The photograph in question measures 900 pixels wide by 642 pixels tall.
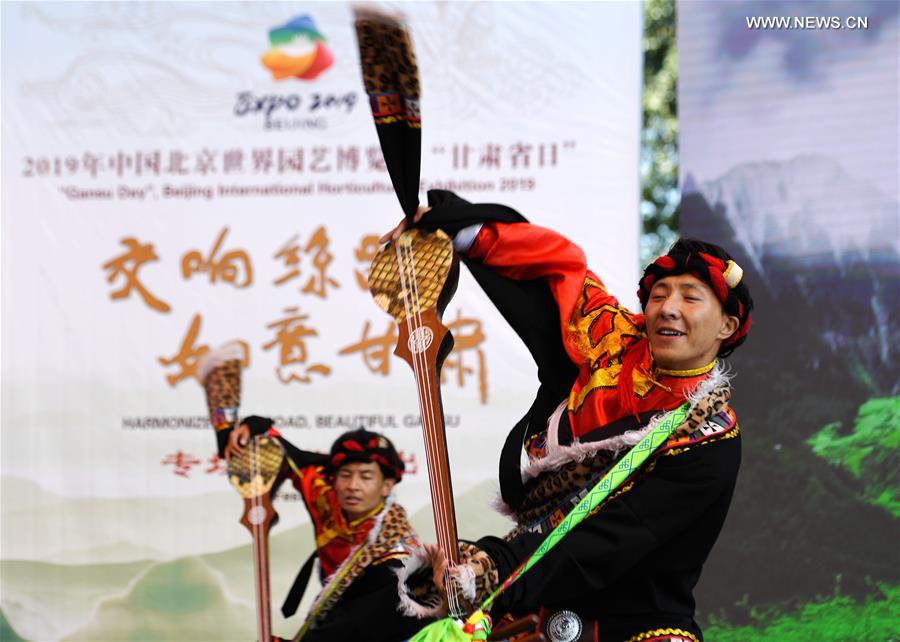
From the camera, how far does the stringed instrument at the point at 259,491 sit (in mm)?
3889

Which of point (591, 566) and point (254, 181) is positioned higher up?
point (254, 181)

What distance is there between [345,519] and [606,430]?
191cm

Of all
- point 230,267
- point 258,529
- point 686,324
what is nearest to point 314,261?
point 230,267

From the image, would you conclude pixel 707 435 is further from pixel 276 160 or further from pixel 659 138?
pixel 659 138

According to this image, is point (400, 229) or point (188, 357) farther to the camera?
point (188, 357)

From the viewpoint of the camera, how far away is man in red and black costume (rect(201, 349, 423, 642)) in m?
3.57

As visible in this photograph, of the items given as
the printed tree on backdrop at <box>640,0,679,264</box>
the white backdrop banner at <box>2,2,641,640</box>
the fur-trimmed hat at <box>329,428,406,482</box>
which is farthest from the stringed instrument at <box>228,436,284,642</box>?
the printed tree on backdrop at <box>640,0,679,264</box>

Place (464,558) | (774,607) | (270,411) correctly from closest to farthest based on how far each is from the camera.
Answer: (464,558), (774,607), (270,411)

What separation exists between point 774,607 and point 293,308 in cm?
231

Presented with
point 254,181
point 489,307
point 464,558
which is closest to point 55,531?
point 254,181

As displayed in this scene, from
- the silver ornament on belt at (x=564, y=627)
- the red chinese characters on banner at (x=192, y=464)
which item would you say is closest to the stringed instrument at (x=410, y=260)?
the silver ornament on belt at (x=564, y=627)

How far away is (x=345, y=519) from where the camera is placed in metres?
4.00

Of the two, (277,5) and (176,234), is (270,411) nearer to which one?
(176,234)

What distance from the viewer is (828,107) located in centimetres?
458
